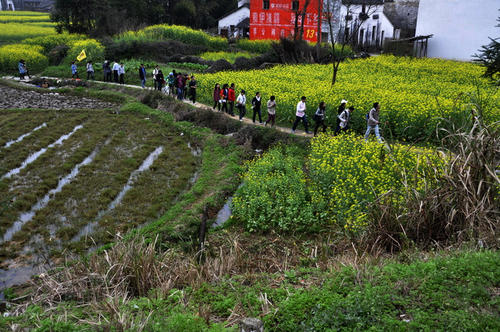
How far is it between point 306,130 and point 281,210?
5.87 meters

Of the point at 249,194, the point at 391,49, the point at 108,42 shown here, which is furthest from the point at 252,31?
the point at 249,194

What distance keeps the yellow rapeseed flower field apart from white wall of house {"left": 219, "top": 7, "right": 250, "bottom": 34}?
23.2 meters

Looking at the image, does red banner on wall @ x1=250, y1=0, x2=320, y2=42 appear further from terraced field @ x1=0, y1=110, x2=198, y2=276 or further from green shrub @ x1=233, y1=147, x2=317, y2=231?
green shrub @ x1=233, y1=147, x2=317, y2=231

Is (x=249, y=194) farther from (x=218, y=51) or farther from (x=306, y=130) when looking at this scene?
(x=218, y=51)

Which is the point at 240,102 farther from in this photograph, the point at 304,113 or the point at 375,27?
the point at 375,27

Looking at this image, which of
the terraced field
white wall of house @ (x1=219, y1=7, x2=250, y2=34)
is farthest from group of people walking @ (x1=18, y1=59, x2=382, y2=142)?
white wall of house @ (x1=219, y1=7, x2=250, y2=34)

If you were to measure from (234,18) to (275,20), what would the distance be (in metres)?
6.70

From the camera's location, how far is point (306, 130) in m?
15.5

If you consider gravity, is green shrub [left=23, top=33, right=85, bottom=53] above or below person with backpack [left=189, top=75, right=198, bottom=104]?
above

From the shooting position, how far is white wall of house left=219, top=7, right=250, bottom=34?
50.3 meters

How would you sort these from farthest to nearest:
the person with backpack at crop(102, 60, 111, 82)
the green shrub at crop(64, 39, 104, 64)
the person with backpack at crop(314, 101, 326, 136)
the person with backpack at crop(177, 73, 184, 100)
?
the green shrub at crop(64, 39, 104, 64), the person with backpack at crop(102, 60, 111, 82), the person with backpack at crop(177, 73, 184, 100), the person with backpack at crop(314, 101, 326, 136)

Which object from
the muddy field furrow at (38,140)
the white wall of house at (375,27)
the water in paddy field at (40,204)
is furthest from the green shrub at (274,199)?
the white wall of house at (375,27)

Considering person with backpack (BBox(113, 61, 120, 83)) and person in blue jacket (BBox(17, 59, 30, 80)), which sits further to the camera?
person in blue jacket (BBox(17, 59, 30, 80))

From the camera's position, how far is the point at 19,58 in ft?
95.9
